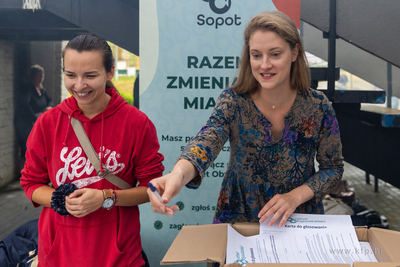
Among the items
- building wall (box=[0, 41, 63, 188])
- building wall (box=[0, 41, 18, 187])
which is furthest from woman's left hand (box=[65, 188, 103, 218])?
building wall (box=[0, 41, 18, 187])

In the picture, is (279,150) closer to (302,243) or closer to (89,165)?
(302,243)

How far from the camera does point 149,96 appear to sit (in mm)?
2449

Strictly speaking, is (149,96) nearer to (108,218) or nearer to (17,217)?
(108,218)

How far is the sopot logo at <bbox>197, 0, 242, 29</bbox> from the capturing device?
2.35 meters

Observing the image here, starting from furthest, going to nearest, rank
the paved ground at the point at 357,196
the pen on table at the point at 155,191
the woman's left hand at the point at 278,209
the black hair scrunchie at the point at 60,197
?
the paved ground at the point at 357,196, the black hair scrunchie at the point at 60,197, the woman's left hand at the point at 278,209, the pen on table at the point at 155,191

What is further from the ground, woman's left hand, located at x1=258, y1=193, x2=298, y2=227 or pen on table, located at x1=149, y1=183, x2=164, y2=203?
pen on table, located at x1=149, y1=183, x2=164, y2=203

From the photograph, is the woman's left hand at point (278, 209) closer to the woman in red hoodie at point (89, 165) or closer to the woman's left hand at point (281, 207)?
the woman's left hand at point (281, 207)

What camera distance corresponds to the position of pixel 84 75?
1.35 meters

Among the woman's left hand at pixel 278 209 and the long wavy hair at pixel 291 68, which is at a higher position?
the long wavy hair at pixel 291 68

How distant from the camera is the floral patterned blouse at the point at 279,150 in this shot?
133 centimetres

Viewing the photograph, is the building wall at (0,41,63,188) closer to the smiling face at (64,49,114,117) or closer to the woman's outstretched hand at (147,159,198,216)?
the smiling face at (64,49,114,117)

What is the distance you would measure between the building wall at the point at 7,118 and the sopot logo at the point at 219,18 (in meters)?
1.67

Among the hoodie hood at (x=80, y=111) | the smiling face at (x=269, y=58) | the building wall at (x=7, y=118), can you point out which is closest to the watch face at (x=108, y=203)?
the hoodie hood at (x=80, y=111)

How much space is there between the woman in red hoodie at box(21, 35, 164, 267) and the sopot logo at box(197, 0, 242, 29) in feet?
3.69
